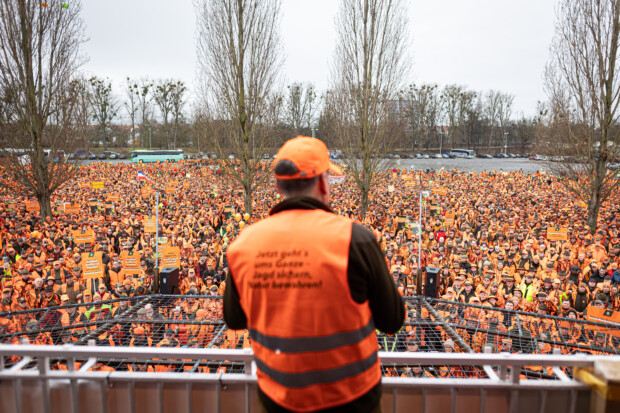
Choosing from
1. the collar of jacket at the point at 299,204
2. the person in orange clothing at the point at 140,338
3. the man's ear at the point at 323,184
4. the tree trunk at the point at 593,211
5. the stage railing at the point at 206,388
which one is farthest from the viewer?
the tree trunk at the point at 593,211

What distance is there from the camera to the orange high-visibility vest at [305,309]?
124cm

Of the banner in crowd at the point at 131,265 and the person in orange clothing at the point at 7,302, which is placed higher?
the banner in crowd at the point at 131,265

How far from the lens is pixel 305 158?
4.57 ft

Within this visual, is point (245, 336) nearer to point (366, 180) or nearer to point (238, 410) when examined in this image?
point (238, 410)

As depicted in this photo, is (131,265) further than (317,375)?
Yes

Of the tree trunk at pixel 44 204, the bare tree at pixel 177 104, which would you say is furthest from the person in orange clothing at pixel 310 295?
the bare tree at pixel 177 104

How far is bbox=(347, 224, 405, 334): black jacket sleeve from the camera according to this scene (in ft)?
4.11

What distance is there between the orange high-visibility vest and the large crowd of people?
2556mm

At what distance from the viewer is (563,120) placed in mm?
14812

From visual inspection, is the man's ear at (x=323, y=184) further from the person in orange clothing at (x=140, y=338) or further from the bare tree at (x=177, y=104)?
the bare tree at (x=177, y=104)

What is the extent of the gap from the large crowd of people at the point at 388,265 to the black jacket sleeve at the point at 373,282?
2528 mm

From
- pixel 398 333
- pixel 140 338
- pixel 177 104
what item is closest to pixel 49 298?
pixel 140 338

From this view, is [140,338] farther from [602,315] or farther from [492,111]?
[492,111]

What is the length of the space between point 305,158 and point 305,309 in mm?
514
